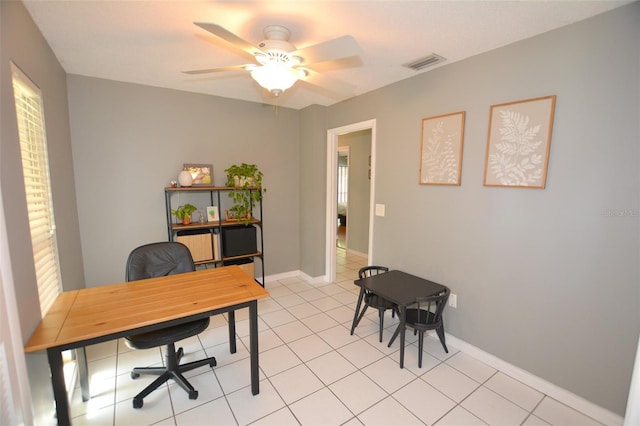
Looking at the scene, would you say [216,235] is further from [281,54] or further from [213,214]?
[281,54]

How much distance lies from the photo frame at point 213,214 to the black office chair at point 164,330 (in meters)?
1.10

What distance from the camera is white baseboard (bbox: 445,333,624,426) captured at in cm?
176

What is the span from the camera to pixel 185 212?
317 cm

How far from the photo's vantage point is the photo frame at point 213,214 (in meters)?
3.41

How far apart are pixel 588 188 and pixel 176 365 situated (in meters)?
3.04

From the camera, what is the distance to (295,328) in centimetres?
287

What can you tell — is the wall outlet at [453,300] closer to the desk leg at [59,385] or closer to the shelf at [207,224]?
the shelf at [207,224]

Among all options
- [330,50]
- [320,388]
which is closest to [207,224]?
[320,388]

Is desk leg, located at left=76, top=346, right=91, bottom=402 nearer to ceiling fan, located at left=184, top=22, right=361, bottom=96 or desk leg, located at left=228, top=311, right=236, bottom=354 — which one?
desk leg, located at left=228, top=311, right=236, bottom=354

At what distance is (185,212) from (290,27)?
7.40ft

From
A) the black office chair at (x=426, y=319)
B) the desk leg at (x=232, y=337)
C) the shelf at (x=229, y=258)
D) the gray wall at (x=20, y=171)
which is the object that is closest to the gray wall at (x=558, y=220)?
the black office chair at (x=426, y=319)

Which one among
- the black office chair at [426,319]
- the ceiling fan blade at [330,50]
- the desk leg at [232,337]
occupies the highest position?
the ceiling fan blade at [330,50]

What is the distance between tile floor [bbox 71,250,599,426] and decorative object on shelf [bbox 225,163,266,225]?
4.59 ft

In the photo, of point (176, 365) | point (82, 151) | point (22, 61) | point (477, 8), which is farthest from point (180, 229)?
point (477, 8)
